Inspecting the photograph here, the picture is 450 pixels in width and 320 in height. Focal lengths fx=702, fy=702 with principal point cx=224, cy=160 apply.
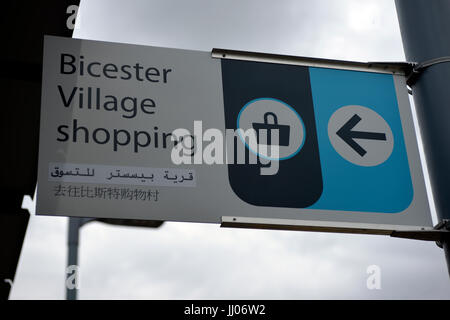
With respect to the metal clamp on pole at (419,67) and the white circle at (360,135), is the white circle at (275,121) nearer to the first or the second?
the white circle at (360,135)

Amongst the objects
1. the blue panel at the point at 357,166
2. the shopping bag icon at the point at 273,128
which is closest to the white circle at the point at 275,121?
the shopping bag icon at the point at 273,128

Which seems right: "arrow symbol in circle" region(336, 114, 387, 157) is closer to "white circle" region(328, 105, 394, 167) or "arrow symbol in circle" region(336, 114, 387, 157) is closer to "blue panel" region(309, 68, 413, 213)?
"white circle" region(328, 105, 394, 167)

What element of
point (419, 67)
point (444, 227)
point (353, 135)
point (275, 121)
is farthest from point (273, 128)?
point (444, 227)

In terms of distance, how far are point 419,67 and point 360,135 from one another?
55 centimetres

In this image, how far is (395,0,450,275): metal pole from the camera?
13.4ft

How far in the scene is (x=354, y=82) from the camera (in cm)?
457

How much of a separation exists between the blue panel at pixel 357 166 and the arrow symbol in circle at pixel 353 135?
10 centimetres

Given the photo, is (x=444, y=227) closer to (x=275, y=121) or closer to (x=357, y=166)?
(x=357, y=166)

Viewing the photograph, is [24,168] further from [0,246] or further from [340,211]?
[340,211]

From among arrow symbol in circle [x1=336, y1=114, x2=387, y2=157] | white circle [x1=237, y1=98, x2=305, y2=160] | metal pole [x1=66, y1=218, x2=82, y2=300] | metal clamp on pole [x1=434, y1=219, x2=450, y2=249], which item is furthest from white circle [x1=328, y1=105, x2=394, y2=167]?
metal pole [x1=66, y1=218, x2=82, y2=300]

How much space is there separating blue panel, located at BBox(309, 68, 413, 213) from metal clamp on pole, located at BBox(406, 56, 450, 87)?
0.18 metres
